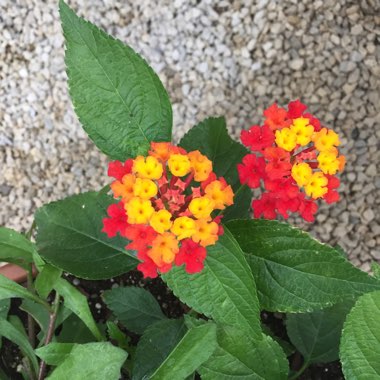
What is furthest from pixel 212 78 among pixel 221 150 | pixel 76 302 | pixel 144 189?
pixel 144 189

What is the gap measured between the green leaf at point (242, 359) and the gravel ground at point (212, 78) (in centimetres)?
64

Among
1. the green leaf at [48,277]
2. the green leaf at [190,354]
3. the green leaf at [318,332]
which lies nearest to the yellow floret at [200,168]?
the green leaf at [190,354]

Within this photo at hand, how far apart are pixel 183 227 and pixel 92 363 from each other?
0.25 meters

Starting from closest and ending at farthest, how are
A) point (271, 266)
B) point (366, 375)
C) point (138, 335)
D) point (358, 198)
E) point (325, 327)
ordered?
1. point (366, 375)
2. point (271, 266)
3. point (325, 327)
4. point (138, 335)
5. point (358, 198)

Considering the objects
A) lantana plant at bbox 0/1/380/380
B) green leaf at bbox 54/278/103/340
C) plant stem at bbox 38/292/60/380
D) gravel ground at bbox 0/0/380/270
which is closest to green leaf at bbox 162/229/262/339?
lantana plant at bbox 0/1/380/380

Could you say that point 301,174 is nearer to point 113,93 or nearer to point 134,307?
point 113,93

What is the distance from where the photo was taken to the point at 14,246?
110 cm

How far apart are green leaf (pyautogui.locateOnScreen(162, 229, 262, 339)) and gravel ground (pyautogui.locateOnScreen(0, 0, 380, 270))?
2.38ft

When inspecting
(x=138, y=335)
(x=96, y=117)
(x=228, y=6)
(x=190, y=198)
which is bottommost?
(x=138, y=335)

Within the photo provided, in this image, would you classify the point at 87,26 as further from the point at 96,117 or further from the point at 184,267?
the point at 184,267

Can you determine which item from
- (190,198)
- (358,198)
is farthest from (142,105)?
(358,198)

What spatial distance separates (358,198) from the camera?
61.6 inches

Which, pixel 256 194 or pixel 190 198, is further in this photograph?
pixel 256 194

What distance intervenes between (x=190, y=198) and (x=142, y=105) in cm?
18
